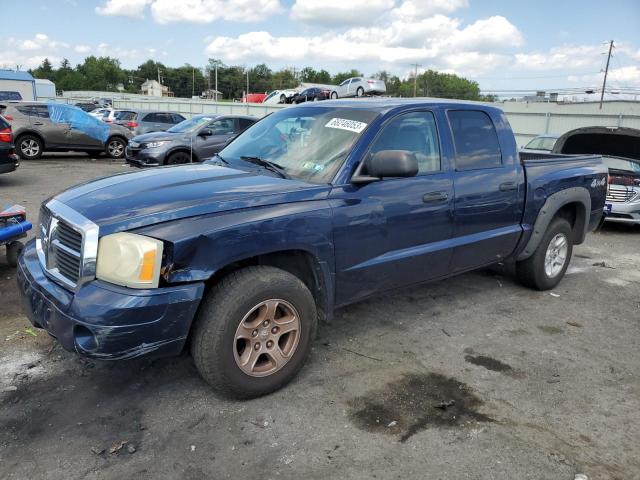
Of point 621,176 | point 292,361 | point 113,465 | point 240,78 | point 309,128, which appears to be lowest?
point 113,465

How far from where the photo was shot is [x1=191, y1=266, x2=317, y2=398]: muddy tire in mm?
2926

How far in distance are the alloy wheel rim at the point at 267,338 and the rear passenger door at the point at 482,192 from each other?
5.53 ft

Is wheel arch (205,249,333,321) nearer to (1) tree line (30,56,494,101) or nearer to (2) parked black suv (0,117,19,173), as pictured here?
(2) parked black suv (0,117,19,173)

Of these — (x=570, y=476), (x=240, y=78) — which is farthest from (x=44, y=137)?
(x=240, y=78)

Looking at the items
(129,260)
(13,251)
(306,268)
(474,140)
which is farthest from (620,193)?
(13,251)

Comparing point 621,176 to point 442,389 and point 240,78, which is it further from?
point 240,78

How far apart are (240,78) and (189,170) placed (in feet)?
409

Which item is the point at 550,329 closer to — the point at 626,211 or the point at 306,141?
the point at 306,141

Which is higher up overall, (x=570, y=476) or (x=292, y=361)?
(x=292, y=361)

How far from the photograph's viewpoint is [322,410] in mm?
3148

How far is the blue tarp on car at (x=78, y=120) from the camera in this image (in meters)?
14.9

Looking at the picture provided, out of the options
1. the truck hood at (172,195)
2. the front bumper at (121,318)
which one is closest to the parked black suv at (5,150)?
the truck hood at (172,195)

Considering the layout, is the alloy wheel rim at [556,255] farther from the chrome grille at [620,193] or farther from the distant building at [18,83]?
the distant building at [18,83]

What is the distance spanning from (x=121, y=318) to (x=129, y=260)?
30 centimetres
